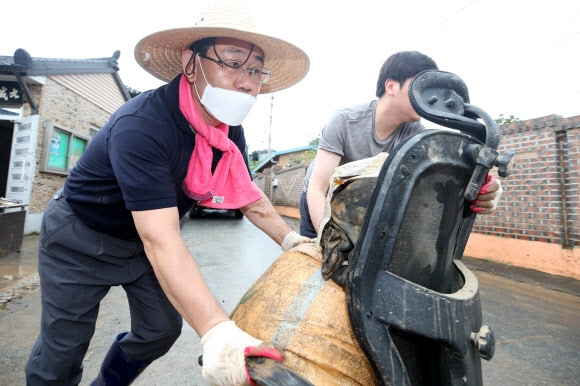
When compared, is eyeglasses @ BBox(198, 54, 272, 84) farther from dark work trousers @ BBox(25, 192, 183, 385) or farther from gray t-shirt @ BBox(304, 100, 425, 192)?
dark work trousers @ BBox(25, 192, 183, 385)

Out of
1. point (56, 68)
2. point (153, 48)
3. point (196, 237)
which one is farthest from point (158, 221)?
point (56, 68)

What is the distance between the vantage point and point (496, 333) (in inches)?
116

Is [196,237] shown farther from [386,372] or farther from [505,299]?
[386,372]

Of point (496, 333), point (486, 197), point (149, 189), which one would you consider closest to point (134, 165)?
point (149, 189)

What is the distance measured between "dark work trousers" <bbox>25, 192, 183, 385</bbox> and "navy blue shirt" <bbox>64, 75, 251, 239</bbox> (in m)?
0.08

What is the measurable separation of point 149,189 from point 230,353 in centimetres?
59

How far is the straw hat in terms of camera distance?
154 centimetres

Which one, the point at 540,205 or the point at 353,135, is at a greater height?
the point at 353,135

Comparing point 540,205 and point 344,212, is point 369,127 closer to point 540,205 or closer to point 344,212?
point 344,212

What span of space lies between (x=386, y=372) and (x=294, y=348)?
0.80 feet

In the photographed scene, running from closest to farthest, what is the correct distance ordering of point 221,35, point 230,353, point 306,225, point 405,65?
point 230,353 → point 221,35 → point 405,65 → point 306,225

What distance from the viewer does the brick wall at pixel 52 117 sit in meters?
7.99

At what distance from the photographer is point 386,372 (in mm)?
817

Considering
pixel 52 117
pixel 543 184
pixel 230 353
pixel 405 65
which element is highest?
pixel 405 65
